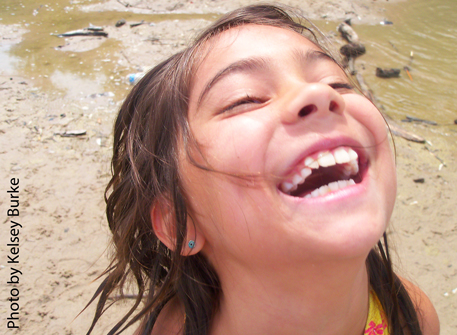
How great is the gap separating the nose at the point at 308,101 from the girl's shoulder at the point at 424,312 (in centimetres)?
148

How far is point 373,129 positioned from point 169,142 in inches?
34.7

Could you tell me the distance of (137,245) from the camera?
198cm

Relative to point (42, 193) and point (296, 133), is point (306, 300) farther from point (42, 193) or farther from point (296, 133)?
point (42, 193)

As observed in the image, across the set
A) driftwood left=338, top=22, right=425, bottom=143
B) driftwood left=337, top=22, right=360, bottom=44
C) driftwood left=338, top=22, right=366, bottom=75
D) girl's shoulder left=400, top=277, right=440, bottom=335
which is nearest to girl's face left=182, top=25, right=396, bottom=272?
girl's shoulder left=400, top=277, right=440, bottom=335

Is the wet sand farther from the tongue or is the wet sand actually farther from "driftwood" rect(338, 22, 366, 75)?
"driftwood" rect(338, 22, 366, 75)

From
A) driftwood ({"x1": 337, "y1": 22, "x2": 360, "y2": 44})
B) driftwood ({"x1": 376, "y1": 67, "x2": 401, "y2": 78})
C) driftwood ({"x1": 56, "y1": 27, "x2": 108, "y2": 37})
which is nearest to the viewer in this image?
driftwood ({"x1": 376, "y1": 67, "x2": 401, "y2": 78})

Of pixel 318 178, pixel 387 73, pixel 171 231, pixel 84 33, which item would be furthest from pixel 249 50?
pixel 84 33

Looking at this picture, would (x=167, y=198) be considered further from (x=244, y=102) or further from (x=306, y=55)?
(x=306, y=55)

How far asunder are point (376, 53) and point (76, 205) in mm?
5684

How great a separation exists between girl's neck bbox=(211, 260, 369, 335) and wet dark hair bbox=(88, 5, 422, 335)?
0.23 meters

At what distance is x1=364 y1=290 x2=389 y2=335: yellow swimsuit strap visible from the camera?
5.99 ft

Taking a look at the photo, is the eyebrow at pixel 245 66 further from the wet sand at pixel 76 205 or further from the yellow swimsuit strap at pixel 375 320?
the wet sand at pixel 76 205

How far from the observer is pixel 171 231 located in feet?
5.38

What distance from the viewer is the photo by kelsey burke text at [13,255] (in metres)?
2.59
